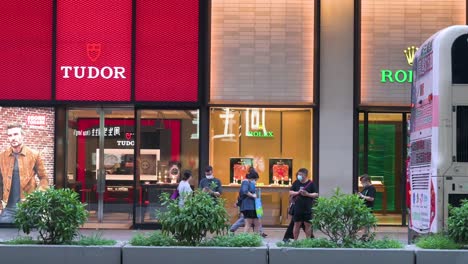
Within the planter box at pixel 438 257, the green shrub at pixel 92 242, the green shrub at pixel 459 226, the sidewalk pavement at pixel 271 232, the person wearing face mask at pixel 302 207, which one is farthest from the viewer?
the sidewalk pavement at pixel 271 232

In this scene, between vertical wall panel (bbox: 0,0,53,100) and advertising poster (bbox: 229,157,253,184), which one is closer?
vertical wall panel (bbox: 0,0,53,100)

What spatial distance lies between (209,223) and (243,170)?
8327 mm

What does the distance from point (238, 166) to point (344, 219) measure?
827 centimetres

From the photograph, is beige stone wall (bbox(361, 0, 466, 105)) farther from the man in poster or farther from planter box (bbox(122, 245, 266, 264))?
planter box (bbox(122, 245, 266, 264))

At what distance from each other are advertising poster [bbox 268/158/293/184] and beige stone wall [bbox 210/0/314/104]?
160cm

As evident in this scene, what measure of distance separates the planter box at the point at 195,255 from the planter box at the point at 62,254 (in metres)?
0.19

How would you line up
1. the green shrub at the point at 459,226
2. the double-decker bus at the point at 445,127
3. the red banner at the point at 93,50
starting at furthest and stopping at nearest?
1. the red banner at the point at 93,50
2. the double-decker bus at the point at 445,127
3. the green shrub at the point at 459,226

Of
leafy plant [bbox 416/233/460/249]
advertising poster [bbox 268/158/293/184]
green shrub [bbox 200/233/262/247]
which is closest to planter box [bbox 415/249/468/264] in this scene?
leafy plant [bbox 416/233/460/249]

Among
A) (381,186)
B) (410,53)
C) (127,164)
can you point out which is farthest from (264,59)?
(381,186)

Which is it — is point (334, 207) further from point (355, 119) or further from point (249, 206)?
point (355, 119)

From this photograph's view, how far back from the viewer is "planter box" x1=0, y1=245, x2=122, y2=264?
8398 millimetres

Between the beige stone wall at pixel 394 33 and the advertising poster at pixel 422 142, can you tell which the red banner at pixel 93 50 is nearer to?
the beige stone wall at pixel 394 33

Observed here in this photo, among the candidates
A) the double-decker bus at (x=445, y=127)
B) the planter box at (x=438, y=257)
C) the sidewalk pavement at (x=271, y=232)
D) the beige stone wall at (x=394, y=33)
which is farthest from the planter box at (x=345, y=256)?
the beige stone wall at (x=394, y=33)

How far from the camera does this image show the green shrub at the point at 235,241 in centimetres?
868
